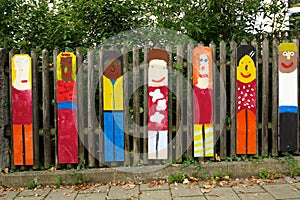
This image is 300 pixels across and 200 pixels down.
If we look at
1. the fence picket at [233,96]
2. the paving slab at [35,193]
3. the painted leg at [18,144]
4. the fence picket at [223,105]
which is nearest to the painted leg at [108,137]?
the paving slab at [35,193]

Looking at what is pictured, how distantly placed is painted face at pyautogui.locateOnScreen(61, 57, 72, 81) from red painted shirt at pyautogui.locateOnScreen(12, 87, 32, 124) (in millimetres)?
470

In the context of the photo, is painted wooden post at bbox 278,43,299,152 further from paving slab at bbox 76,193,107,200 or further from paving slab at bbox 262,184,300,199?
paving slab at bbox 76,193,107,200

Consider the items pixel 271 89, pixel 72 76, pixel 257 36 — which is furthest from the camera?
pixel 257 36

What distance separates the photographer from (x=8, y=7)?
445 centimetres

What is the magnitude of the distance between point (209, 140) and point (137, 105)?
1023 mm

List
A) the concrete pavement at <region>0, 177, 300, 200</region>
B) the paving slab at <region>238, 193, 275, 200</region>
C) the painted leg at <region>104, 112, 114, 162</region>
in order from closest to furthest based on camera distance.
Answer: the paving slab at <region>238, 193, 275, 200</region>
the concrete pavement at <region>0, 177, 300, 200</region>
the painted leg at <region>104, 112, 114, 162</region>

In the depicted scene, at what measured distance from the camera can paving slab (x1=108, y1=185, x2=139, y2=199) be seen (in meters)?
3.41

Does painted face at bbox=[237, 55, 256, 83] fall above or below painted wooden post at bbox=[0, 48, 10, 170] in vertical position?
above

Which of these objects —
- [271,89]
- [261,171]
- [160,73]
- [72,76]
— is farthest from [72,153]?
[271,89]

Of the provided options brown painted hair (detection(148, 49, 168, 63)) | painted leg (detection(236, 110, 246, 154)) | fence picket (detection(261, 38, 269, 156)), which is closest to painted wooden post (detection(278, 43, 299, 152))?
Result: fence picket (detection(261, 38, 269, 156))

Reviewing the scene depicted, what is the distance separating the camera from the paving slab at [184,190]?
3412 mm

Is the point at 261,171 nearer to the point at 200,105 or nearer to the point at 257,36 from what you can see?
the point at 200,105

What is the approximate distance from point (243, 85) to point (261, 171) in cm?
111

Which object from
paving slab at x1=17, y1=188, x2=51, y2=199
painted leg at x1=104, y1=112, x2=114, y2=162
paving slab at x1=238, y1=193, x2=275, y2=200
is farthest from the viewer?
painted leg at x1=104, y1=112, x2=114, y2=162
